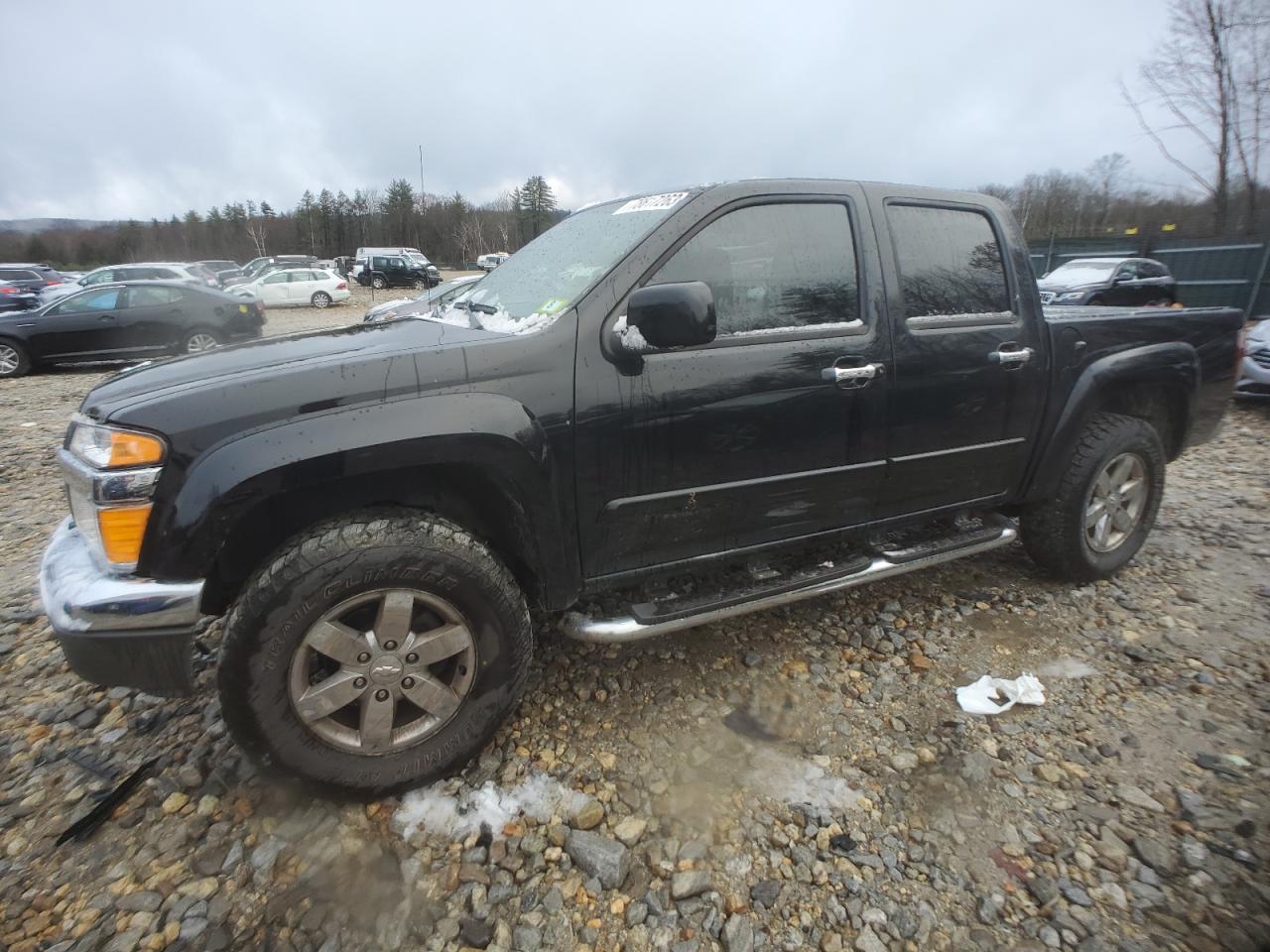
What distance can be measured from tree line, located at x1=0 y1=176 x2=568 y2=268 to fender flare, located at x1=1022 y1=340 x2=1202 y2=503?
46129mm

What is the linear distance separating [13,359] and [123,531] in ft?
41.0

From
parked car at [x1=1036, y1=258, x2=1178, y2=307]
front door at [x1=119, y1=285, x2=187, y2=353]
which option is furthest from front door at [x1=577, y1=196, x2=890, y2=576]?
front door at [x1=119, y1=285, x2=187, y2=353]

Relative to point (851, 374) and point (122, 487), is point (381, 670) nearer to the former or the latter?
point (122, 487)

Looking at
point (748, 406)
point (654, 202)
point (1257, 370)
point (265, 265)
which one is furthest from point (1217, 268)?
point (265, 265)

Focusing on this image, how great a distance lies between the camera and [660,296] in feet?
6.54

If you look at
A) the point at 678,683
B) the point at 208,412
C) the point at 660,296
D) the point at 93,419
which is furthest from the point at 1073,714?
the point at 93,419

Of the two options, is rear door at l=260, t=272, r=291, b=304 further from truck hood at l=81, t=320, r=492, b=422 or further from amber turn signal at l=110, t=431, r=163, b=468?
amber turn signal at l=110, t=431, r=163, b=468

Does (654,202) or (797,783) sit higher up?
(654,202)

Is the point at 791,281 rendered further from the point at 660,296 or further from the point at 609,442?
the point at 609,442

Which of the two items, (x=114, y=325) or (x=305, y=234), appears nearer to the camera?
(x=114, y=325)

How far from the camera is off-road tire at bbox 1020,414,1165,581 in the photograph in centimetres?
325

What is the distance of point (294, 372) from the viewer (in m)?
1.91

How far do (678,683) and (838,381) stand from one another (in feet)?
4.44

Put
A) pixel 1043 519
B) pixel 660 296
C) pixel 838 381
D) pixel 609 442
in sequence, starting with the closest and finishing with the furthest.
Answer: pixel 660 296
pixel 609 442
pixel 838 381
pixel 1043 519
